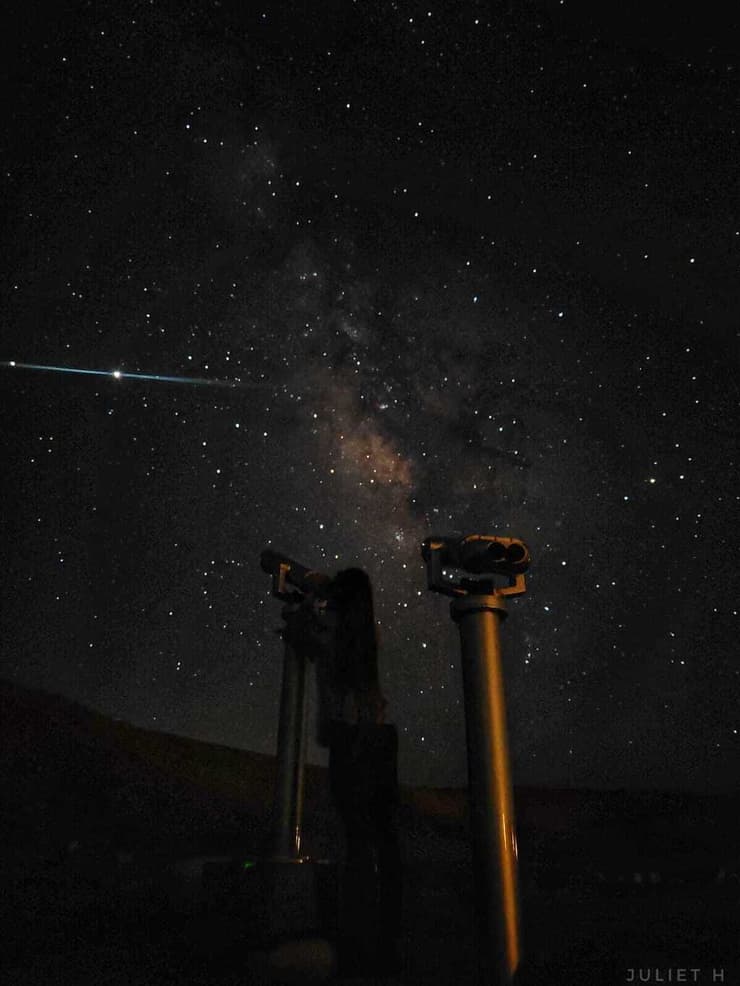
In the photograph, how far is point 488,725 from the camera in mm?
2463

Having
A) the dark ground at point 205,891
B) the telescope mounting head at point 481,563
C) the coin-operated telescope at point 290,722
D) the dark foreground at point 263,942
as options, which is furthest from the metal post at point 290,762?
the telescope mounting head at point 481,563

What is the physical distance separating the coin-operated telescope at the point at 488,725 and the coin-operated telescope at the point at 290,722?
6.37 feet

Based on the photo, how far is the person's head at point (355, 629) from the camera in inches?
139

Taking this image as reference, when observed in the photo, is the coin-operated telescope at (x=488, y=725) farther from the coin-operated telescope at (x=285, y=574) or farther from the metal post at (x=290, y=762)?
the metal post at (x=290, y=762)

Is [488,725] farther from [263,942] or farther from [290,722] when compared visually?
[290,722]

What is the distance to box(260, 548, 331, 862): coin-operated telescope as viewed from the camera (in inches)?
181

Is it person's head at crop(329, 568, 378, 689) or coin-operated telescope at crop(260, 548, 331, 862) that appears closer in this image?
person's head at crop(329, 568, 378, 689)

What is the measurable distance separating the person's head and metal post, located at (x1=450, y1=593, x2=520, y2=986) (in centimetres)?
107

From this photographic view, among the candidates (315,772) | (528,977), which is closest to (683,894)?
(528,977)

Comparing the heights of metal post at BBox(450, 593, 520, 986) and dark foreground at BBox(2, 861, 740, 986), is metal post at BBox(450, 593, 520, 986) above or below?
above

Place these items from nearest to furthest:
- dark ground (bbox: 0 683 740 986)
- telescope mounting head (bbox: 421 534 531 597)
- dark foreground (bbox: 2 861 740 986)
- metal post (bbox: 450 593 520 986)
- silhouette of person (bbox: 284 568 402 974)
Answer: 1. metal post (bbox: 450 593 520 986)
2. telescope mounting head (bbox: 421 534 531 597)
3. dark foreground (bbox: 2 861 740 986)
4. silhouette of person (bbox: 284 568 402 974)
5. dark ground (bbox: 0 683 740 986)

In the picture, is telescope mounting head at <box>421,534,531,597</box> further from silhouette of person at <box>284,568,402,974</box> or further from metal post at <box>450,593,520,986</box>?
silhouette of person at <box>284,568,402,974</box>

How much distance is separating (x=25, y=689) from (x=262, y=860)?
697 inches

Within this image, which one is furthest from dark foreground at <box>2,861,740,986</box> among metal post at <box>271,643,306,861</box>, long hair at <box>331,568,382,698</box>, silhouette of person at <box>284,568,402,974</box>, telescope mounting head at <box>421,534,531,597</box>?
long hair at <box>331,568,382,698</box>
